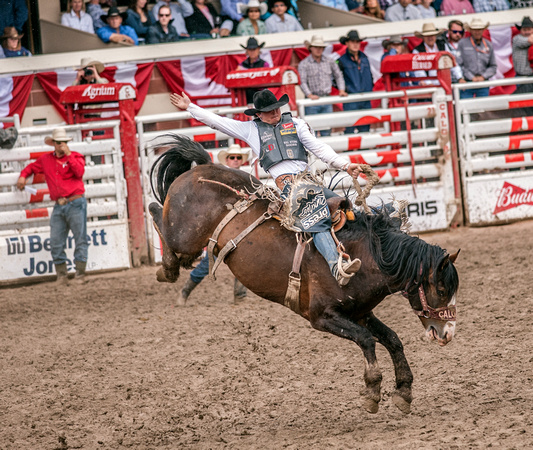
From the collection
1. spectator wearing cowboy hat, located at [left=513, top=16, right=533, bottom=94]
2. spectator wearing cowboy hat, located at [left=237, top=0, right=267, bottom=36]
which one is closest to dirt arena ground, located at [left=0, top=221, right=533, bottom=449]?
spectator wearing cowboy hat, located at [left=513, top=16, right=533, bottom=94]

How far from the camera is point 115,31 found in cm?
1264

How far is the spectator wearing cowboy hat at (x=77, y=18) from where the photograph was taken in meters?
12.7

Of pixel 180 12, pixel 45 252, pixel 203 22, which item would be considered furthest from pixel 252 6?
pixel 45 252

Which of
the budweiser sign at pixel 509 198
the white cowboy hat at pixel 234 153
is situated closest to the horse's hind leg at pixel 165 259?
the white cowboy hat at pixel 234 153

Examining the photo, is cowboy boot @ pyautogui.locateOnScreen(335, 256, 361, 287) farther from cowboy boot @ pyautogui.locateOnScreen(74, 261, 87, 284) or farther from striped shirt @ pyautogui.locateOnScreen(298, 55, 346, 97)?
striped shirt @ pyautogui.locateOnScreen(298, 55, 346, 97)

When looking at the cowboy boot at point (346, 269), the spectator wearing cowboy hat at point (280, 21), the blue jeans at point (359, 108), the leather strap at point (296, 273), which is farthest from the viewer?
the spectator wearing cowboy hat at point (280, 21)

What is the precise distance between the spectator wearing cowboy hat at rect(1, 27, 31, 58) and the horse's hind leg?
758 centimetres

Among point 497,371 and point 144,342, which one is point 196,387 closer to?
point 144,342

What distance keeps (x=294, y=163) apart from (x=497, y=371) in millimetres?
1947

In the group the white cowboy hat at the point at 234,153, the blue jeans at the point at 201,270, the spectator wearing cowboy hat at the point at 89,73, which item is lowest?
the blue jeans at the point at 201,270

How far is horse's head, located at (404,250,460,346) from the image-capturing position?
4406mm

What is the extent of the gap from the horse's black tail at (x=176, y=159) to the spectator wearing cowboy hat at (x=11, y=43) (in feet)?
24.6

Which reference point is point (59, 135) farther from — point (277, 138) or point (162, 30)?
point (162, 30)

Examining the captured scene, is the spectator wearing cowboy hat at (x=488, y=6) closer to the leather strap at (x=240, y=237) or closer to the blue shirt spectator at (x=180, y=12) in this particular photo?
the blue shirt spectator at (x=180, y=12)
